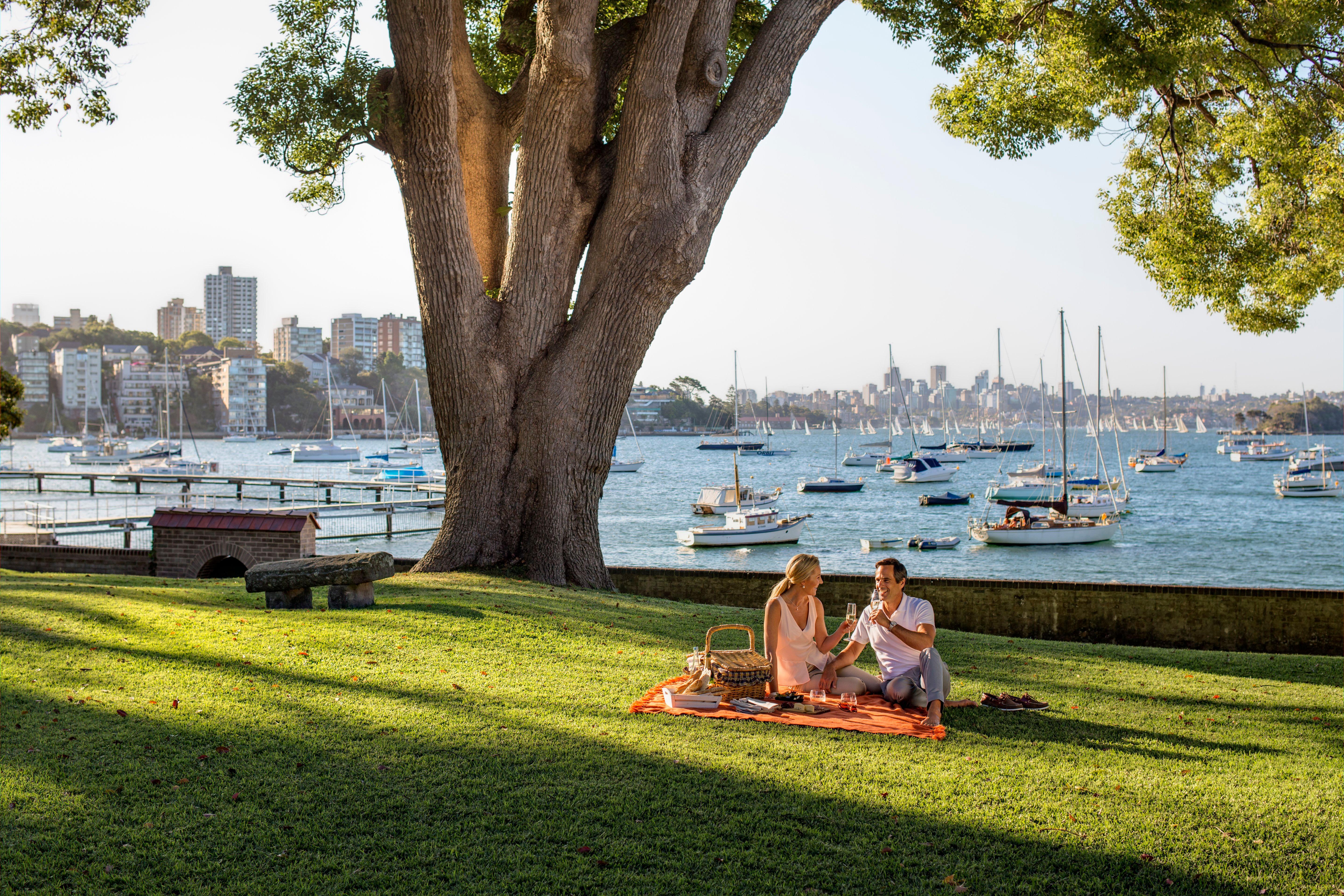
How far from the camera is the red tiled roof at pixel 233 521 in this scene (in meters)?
13.5

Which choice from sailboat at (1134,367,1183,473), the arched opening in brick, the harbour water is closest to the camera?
the arched opening in brick

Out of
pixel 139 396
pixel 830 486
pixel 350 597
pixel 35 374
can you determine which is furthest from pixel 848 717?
pixel 35 374

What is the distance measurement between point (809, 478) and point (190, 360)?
365 feet

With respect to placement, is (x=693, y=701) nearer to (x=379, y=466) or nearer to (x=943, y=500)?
(x=943, y=500)

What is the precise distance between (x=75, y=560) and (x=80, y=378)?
13502 centimetres

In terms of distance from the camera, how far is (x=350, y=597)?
8.20 metres

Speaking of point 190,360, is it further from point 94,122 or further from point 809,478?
point 94,122

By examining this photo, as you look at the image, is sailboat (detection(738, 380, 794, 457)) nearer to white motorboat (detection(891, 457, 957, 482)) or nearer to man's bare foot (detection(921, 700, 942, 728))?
white motorboat (detection(891, 457, 957, 482))

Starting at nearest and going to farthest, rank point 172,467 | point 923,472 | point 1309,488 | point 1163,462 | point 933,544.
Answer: point 933,544
point 1309,488
point 172,467
point 923,472
point 1163,462

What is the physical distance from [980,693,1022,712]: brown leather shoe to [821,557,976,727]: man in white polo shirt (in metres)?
0.08

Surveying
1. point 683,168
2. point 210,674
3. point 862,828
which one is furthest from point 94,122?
point 862,828

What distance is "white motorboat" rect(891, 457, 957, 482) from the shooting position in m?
69.2

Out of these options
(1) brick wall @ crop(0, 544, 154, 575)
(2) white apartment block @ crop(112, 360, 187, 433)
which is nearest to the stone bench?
(1) brick wall @ crop(0, 544, 154, 575)

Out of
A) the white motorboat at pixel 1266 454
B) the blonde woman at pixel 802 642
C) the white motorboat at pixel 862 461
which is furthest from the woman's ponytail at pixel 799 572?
the white motorboat at pixel 1266 454
